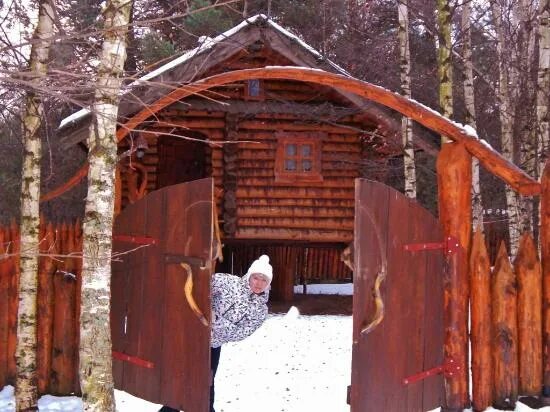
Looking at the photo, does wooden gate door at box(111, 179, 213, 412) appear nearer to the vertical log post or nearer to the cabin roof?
the vertical log post

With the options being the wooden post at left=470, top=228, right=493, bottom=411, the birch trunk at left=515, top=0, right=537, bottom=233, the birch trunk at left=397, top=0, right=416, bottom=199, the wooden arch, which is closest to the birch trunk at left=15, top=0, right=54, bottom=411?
the wooden arch

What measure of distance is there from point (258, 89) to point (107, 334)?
7.06 meters

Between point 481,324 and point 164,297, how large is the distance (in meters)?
2.94

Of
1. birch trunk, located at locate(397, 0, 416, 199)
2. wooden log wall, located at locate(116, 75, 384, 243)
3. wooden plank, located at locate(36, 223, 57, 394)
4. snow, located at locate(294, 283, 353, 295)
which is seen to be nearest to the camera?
wooden plank, located at locate(36, 223, 57, 394)

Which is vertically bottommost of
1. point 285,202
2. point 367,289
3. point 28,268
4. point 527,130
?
point 367,289

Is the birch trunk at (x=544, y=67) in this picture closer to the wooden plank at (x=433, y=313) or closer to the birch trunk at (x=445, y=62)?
the birch trunk at (x=445, y=62)

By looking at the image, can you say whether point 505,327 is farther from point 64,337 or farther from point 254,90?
point 254,90

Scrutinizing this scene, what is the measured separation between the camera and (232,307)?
5.66 metres

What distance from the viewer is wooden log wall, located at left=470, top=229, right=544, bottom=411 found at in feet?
19.1

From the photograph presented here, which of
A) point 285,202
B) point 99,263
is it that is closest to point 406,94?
point 285,202

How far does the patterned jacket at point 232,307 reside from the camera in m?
A: 5.65

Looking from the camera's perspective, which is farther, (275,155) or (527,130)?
(527,130)

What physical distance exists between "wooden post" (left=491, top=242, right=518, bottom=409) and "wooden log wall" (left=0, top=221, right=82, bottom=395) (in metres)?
4.25

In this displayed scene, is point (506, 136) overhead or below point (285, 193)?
overhead
